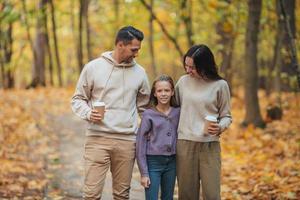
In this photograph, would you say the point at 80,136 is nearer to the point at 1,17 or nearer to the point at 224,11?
the point at 224,11

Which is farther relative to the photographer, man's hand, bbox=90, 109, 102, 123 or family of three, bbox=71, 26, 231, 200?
family of three, bbox=71, 26, 231, 200

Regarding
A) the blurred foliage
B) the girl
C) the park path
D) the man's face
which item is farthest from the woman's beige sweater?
the blurred foliage

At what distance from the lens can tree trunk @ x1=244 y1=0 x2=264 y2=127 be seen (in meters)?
12.0

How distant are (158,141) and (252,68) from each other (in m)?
7.77

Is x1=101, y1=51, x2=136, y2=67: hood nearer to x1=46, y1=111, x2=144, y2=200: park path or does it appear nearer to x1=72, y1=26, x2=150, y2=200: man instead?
x1=72, y1=26, x2=150, y2=200: man

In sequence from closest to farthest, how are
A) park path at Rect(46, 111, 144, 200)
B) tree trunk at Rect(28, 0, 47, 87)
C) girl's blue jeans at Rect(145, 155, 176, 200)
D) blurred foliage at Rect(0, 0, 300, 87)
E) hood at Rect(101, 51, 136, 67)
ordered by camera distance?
1. girl's blue jeans at Rect(145, 155, 176, 200)
2. hood at Rect(101, 51, 136, 67)
3. park path at Rect(46, 111, 144, 200)
4. blurred foliage at Rect(0, 0, 300, 87)
5. tree trunk at Rect(28, 0, 47, 87)

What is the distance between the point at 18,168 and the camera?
9.21 metres

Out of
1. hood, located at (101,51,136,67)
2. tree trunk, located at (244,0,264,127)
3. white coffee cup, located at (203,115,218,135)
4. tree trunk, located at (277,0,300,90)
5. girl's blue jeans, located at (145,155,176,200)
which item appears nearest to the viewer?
white coffee cup, located at (203,115,218,135)

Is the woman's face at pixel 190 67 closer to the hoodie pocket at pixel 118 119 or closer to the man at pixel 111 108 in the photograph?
the man at pixel 111 108

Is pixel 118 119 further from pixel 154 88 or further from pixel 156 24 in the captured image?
pixel 156 24

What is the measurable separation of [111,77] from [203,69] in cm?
92

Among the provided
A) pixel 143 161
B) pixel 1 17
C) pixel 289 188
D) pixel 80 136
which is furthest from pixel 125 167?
pixel 1 17

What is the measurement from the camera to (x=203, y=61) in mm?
4973

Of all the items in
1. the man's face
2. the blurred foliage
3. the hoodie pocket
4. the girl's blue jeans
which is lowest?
the girl's blue jeans
